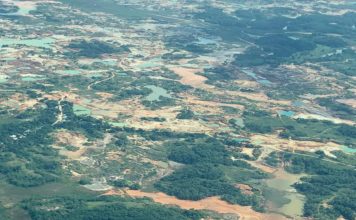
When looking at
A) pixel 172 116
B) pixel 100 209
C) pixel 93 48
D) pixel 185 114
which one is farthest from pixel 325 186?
pixel 93 48

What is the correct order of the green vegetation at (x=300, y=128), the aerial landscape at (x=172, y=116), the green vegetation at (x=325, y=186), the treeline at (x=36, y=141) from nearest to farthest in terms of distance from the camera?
1. the green vegetation at (x=325, y=186)
2. the aerial landscape at (x=172, y=116)
3. the treeline at (x=36, y=141)
4. the green vegetation at (x=300, y=128)

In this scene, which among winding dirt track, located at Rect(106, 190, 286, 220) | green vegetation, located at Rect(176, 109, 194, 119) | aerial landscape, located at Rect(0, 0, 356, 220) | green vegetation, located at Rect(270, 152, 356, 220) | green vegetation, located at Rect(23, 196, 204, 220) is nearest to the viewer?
green vegetation, located at Rect(23, 196, 204, 220)

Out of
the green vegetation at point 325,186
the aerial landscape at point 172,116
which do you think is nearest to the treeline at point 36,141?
the aerial landscape at point 172,116

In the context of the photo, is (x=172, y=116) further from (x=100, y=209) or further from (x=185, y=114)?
(x=100, y=209)

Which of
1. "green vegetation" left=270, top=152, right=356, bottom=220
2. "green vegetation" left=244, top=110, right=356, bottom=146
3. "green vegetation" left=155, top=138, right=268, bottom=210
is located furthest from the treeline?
"green vegetation" left=270, top=152, right=356, bottom=220

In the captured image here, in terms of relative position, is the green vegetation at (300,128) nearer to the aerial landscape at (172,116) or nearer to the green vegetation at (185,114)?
the aerial landscape at (172,116)

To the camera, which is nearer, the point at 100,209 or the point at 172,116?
the point at 100,209

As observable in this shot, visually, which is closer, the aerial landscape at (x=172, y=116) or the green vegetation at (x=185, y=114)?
the aerial landscape at (x=172, y=116)

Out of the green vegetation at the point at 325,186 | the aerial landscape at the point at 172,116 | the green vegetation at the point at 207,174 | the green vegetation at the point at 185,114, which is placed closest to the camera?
the green vegetation at the point at 325,186

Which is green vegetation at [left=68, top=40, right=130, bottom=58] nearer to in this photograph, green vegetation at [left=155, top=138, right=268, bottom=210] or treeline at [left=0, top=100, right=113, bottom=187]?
treeline at [left=0, top=100, right=113, bottom=187]

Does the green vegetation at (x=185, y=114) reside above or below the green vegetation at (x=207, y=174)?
below
